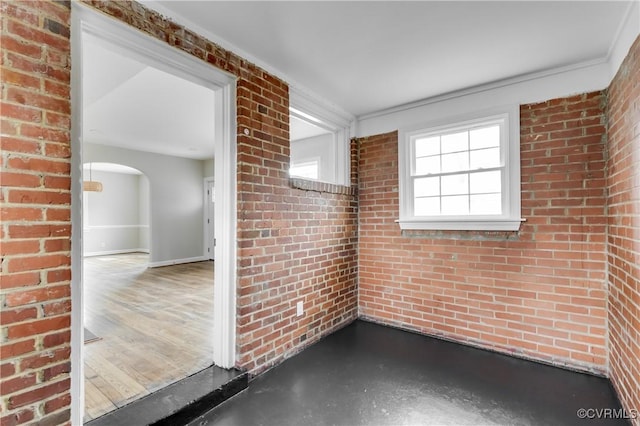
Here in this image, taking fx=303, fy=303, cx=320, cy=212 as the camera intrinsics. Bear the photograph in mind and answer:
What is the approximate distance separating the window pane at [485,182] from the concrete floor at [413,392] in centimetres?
155

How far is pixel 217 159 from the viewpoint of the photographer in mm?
2361

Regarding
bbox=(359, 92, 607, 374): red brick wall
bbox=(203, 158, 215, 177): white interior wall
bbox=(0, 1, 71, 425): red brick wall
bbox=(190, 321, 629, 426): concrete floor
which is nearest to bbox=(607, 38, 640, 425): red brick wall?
bbox=(359, 92, 607, 374): red brick wall

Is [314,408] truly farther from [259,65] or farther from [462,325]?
[259,65]

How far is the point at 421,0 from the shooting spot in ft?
5.90

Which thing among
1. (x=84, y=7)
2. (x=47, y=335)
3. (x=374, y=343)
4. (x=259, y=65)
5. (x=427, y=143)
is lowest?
(x=374, y=343)

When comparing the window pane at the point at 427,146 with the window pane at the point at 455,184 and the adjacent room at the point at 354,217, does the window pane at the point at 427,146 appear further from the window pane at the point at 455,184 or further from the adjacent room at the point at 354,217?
the window pane at the point at 455,184

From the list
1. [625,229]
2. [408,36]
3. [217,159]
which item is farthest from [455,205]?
[217,159]

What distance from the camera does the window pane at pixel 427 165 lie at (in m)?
3.31

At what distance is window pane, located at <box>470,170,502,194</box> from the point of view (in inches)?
115

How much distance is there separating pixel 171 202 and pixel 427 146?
6.13 meters

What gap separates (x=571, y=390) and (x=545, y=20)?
260 centimetres

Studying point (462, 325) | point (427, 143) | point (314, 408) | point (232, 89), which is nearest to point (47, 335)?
point (314, 408)

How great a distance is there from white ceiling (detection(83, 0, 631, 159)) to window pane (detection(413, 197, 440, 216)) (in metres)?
1.10

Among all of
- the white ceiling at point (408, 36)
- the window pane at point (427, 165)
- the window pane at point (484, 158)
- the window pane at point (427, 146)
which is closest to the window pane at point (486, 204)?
the window pane at point (484, 158)
